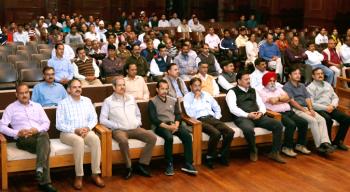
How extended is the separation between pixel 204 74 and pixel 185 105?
4.01ft

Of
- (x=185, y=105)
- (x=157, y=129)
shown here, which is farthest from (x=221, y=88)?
(x=157, y=129)

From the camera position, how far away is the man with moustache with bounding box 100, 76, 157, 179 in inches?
204

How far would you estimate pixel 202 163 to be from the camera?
569cm

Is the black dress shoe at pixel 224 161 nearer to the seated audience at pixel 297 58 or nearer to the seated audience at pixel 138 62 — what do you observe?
the seated audience at pixel 138 62

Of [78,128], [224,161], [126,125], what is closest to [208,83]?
[224,161]

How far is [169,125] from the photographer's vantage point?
5.46 metres

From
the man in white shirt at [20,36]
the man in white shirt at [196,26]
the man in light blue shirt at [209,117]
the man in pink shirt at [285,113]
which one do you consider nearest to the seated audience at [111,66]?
the man in light blue shirt at [209,117]

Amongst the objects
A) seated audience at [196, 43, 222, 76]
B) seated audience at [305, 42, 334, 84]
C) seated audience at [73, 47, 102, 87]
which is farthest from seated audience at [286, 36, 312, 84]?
seated audience at [73, 47, 102, 87]

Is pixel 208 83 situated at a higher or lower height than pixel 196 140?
higher

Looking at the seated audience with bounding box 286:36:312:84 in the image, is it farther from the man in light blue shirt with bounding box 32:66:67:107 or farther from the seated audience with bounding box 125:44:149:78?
the man in light blue shirt with bounding box 32:66:67:107

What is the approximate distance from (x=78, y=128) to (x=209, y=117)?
152 centimetres

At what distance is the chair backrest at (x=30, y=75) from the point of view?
23.5 feet

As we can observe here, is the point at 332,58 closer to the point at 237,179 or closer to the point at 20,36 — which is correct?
the point at 237,179

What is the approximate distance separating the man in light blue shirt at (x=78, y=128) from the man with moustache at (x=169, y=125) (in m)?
0.67
